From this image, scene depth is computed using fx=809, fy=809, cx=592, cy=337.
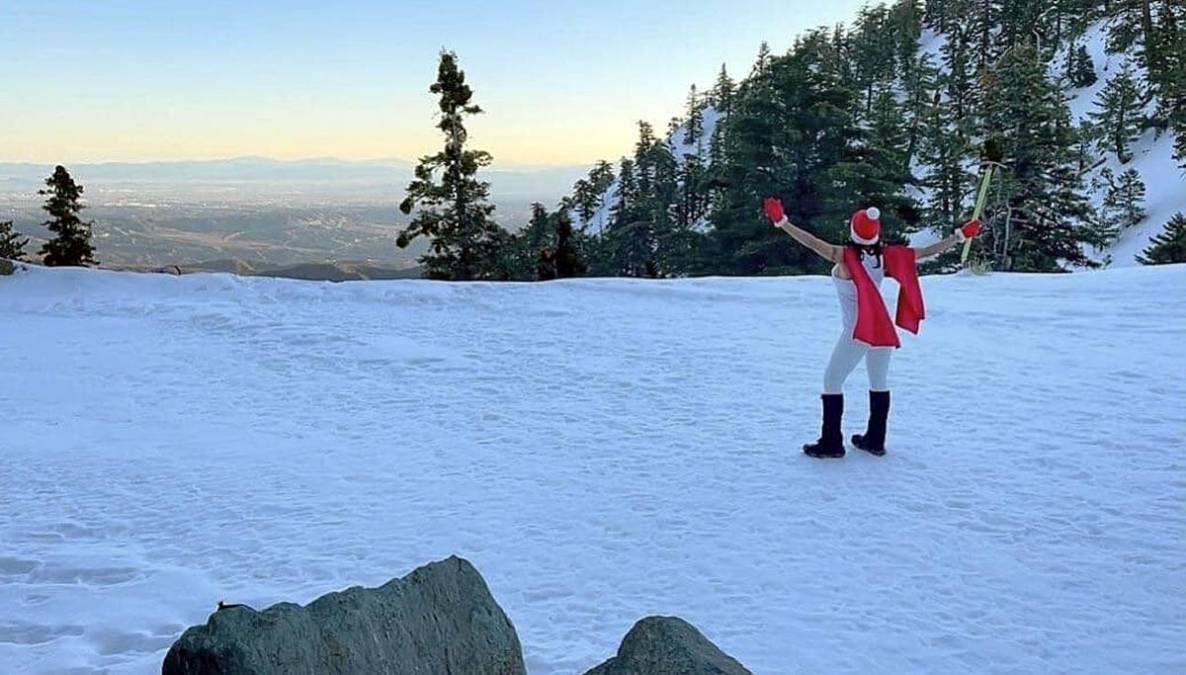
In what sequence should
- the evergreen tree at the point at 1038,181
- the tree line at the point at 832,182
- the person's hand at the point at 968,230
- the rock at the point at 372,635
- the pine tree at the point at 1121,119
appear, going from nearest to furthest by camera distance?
the rock at the point at 372,635, the person's hand at the point at 968,230, the tree line at the point at 832,182, the evergreen tree at the point at 1038,181, the pine tree at the point at 1121,119

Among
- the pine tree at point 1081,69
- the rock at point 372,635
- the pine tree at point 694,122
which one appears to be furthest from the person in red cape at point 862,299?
the pine tree at point 694,122

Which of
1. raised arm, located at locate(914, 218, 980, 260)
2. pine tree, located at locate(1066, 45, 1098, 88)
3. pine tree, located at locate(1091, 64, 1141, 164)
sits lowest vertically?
raised arm, located at locate(914, 218, 980, 260)

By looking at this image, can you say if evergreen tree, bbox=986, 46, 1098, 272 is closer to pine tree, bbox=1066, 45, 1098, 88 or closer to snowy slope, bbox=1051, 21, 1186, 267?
snowy slope, bbox=1051, 21, 1186, 267

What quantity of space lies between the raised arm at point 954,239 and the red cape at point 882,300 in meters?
0.12

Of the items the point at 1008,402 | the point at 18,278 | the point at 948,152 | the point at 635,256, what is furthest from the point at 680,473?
the point at 948,152

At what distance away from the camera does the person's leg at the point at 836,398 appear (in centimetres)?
614

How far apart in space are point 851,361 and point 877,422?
1.73 feet

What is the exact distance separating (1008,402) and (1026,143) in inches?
1098

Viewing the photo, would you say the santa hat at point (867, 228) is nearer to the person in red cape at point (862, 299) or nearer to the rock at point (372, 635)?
the person in red cape at point (862, 299)

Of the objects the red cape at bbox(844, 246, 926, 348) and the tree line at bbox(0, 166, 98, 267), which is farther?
the tree line at bbox(0, 166, 98, 267)

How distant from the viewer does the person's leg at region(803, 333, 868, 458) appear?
6.14m

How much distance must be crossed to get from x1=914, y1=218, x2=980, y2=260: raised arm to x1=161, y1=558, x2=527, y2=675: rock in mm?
4809

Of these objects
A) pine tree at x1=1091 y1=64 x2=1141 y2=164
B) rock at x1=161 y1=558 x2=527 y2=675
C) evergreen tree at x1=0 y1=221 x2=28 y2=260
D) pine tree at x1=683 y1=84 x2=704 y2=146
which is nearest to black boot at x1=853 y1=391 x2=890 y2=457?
rock at x1=161 y1=558 x2=527 y2=675

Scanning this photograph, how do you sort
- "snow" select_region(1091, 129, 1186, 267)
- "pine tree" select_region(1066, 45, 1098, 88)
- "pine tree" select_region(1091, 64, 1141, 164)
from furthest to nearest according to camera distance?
"pine tree" select_region(1066, 45, 1098, 88)
"pine tree" select_region(1091, 64, 1141, 164)
"snow" select_region(1091, 129, 1186, 267)
